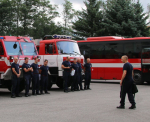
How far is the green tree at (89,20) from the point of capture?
4100cm

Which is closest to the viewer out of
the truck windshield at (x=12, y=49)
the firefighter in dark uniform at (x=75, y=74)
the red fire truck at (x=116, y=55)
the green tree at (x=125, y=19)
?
the truck windshield at (x=12, y=49)

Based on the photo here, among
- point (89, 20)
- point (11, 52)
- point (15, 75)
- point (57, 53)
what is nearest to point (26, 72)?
point (15, 75)

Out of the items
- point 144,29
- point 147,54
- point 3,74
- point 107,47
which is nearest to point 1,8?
point 144,29

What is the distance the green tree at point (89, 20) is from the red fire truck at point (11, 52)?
26670 mm

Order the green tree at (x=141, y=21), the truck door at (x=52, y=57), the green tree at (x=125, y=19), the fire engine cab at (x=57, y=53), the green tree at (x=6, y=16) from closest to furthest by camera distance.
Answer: the fire engine cab at (x=57, y=53)
the truck door at (x=52, y=57)
the green tree at (x=125, y=19)
the green tree at (x=141, y=21)
the green tree at (x=6, y=16)

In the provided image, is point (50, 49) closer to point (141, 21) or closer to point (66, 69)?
point (66, 69)

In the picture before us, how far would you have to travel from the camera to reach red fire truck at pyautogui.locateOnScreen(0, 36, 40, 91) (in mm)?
12898

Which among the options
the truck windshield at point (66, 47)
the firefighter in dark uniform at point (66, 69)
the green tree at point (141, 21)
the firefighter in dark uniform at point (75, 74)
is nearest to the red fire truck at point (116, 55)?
the truck windshield at point (66, 47)

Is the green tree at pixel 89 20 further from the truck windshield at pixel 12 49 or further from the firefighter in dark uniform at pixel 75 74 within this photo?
the truck windshield at pixel 12 49

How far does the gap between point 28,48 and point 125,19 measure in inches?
908

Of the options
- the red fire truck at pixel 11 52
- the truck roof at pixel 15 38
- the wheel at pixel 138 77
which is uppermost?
the truck roof at pixel 15 38

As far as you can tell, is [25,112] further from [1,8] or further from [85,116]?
[1,8]

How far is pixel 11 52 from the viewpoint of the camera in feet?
44.0

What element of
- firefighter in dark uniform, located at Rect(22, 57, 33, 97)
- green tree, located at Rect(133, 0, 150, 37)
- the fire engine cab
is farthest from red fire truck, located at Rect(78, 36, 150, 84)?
green tree, located at Rect(133, 0, 150, 37)
